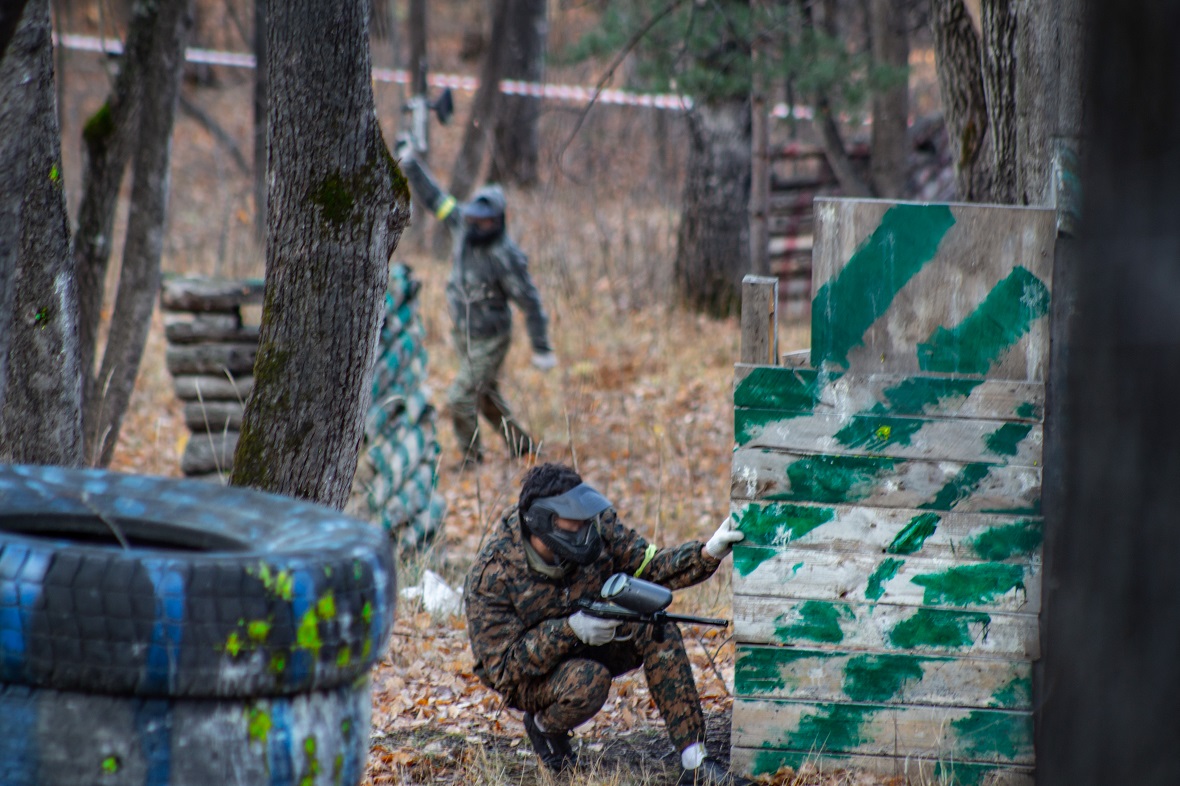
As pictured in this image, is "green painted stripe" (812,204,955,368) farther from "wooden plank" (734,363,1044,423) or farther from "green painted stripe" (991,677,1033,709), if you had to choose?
"green painted stripe" (991,677,1033,709)

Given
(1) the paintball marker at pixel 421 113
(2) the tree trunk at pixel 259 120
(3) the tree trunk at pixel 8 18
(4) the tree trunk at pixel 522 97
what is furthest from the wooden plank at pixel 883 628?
(4) the tree trunk at pixel 522 97

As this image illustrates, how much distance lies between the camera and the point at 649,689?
13.5ft

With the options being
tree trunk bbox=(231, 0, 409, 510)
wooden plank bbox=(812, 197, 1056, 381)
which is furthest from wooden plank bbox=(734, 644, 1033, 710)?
tree trunk bbox=(231, 0, 409, 510)

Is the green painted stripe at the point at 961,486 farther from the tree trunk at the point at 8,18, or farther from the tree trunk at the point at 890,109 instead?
the tree trunk at the point at 890,109

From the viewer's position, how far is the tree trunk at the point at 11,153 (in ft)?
9.29

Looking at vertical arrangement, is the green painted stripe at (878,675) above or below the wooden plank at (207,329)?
below

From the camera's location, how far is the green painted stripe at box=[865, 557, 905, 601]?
3.70 metres

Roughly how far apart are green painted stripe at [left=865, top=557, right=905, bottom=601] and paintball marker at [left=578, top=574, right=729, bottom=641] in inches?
23.3

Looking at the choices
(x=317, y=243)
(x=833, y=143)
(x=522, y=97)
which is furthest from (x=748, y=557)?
(x=522, y=97)

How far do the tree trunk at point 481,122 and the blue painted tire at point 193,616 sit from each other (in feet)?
42.9

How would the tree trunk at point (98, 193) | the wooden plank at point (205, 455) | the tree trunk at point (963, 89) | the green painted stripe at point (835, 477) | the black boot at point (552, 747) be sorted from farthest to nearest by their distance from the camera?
1. the wooden plank at point (205, 455)
2. the tree trunk at point (98, 193)
3. the tree trunk at point (963, 89)
4. the black boot at point (552, 747)
5. the green painted stripe at point (835, 477)

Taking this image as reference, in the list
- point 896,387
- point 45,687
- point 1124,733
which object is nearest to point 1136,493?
point 1124,733

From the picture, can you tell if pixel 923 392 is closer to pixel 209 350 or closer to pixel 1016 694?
pixel 1016 694

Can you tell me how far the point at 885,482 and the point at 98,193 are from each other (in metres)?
4.39
